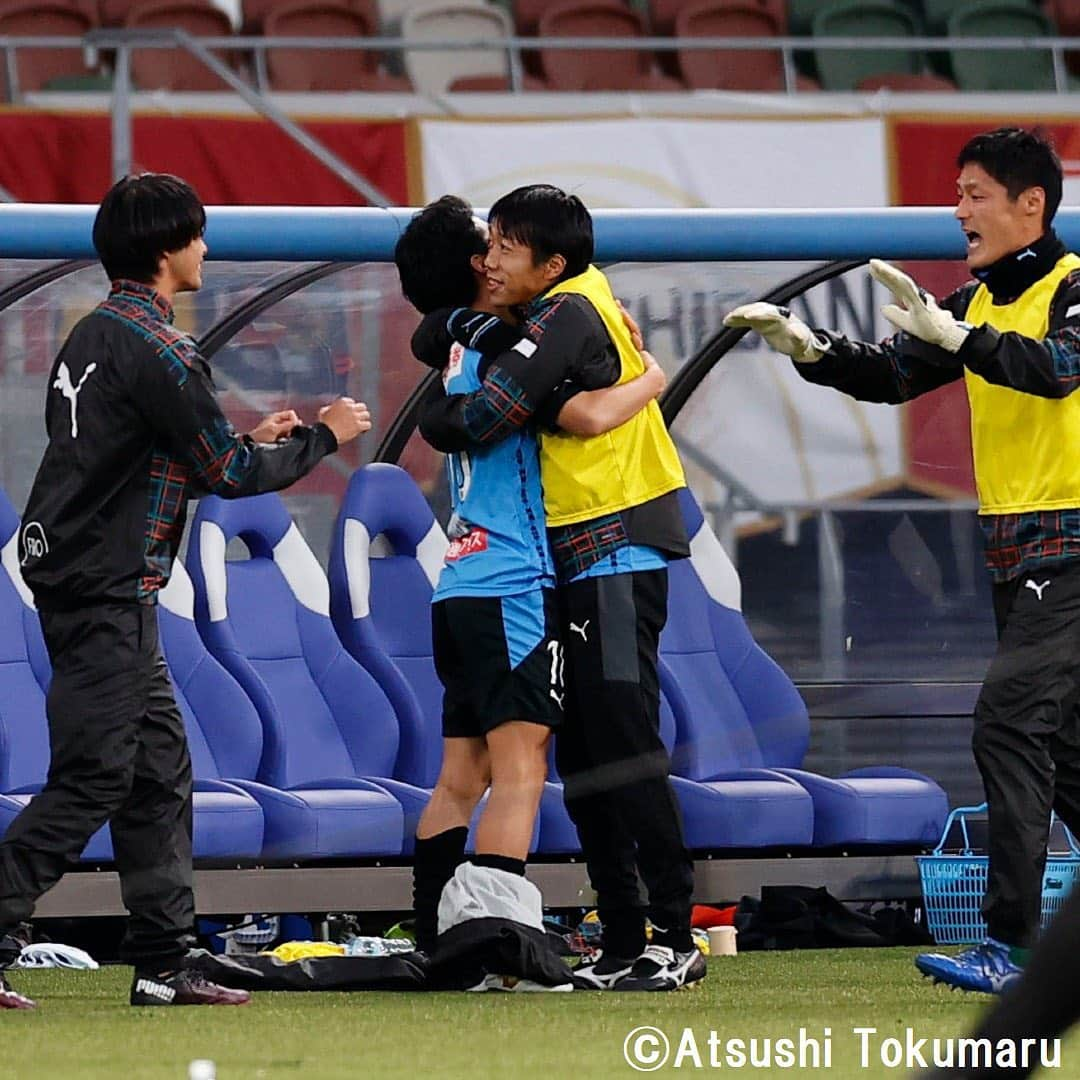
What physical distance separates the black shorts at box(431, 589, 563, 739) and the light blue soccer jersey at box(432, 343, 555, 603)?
32 millimetres

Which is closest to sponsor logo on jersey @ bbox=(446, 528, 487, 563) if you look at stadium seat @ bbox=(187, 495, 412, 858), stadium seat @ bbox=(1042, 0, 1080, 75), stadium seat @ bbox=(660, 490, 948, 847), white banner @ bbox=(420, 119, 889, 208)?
stadium seat @ bbox=(187, 495, 412, 858)

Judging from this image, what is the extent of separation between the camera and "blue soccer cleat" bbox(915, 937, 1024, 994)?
16.3ft

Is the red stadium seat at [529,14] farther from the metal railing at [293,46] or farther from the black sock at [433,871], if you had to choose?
the black sock at [433,871]

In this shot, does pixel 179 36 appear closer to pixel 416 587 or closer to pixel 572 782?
pixel 416 587

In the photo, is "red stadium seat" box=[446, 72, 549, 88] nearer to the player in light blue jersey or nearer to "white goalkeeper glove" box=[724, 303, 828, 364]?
the player in light blue jersey

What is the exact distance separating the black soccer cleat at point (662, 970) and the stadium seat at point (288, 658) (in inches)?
63.8

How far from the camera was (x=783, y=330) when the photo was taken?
5219 millimetres

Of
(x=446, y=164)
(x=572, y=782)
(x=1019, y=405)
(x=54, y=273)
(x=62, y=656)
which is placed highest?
(x=446, y=164)

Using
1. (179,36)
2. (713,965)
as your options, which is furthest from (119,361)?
(179,36)

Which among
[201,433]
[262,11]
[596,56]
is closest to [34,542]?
[201,433]

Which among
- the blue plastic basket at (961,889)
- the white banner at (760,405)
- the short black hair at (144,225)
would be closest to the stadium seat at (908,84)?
the white banner at (760,405)

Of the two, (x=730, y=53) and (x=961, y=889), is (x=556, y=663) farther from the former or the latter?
(x=730, y=53)

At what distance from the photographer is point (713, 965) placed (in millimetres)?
6352

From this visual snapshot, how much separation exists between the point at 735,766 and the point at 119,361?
3221 millimetres
